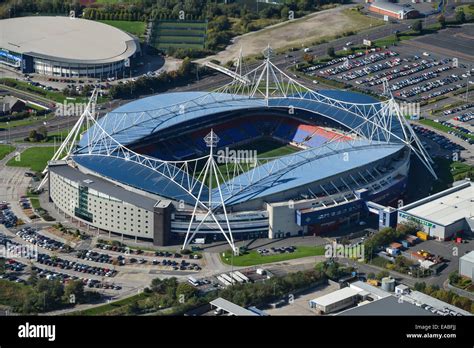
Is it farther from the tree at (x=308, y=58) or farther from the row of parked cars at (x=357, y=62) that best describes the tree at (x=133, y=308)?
the tree at (x=308, y=58)

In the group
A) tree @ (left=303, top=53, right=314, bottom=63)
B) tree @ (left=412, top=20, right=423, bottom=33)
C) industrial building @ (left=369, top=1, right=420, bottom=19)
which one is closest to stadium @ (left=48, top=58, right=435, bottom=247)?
tree @ (left=303, top=53, right=314, bottom=63)

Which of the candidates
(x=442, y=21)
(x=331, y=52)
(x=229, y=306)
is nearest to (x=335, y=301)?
(x=229, y=306)

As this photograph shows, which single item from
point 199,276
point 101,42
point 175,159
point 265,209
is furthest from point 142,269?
point 101,42

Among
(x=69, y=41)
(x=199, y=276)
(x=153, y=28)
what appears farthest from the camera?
(x=153, y=28)

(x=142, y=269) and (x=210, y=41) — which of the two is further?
(x=210, y=41)

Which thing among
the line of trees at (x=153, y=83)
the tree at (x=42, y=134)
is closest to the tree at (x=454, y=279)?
the tree at (x=42, y=134)

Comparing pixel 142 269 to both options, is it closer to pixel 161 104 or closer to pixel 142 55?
pixel 161 104
